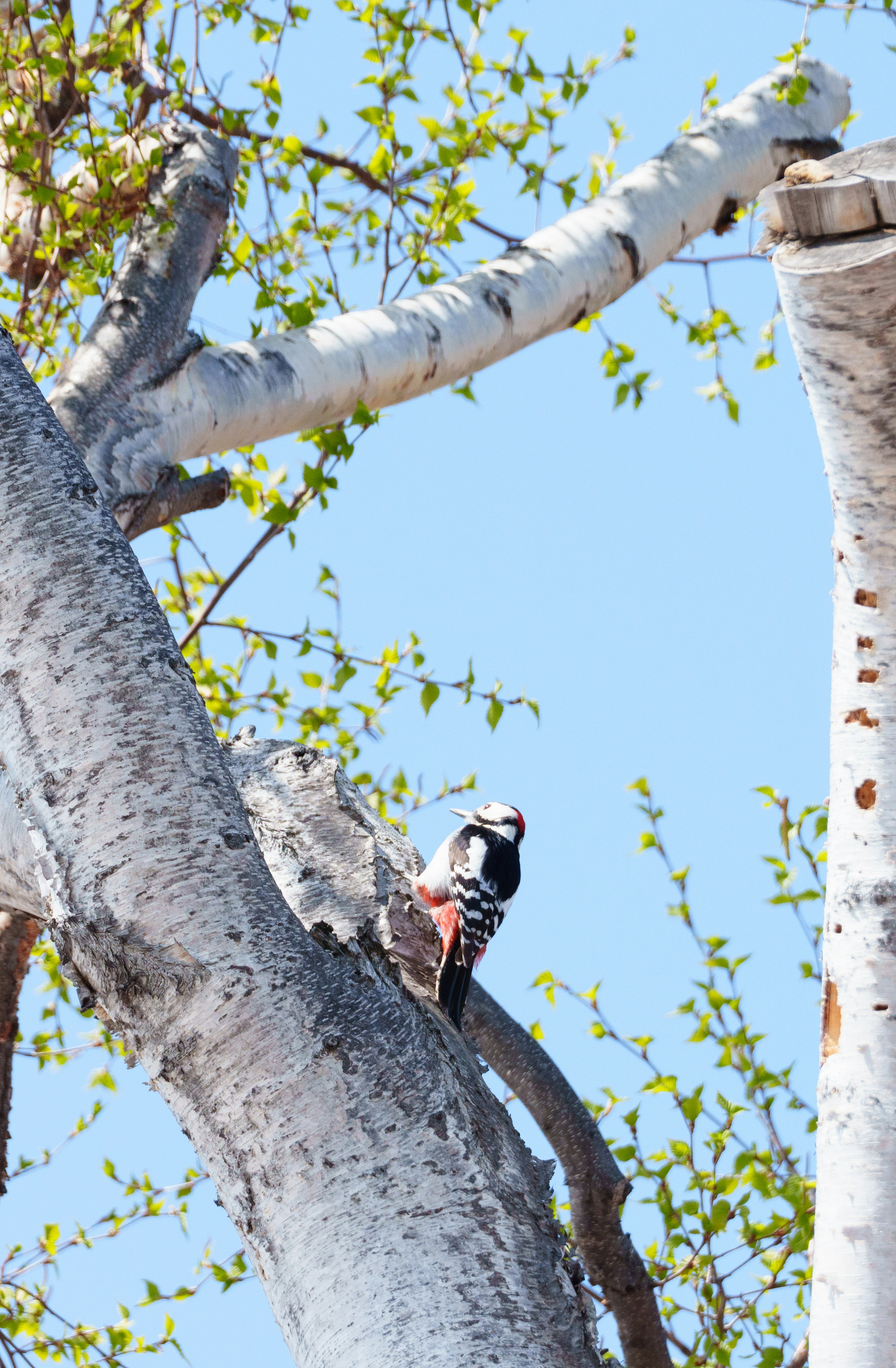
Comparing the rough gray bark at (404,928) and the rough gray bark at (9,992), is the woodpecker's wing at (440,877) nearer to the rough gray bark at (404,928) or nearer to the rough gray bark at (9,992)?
the rough gray bark at (404,928)

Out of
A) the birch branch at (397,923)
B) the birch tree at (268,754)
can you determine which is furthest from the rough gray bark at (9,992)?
the birch branch at (397,923)

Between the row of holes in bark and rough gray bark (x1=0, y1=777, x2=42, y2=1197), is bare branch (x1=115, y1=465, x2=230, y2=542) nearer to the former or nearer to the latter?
rough gray bark (x1=0, y1=777, x2=42, y2=1197)

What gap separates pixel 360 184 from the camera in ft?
15.9

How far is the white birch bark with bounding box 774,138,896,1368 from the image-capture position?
1455 mm

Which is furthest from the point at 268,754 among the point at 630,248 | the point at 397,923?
the point at 630,248

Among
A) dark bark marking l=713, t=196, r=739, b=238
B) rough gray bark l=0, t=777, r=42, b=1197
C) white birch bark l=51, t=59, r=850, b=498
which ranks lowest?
rough gray bark l=0, t=777, r=42, b=1197

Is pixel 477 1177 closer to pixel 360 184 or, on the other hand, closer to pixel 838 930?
Result: pixel 838 930

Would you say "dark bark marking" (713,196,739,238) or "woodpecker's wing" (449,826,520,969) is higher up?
"dark bark marking" (713,196,739,238)

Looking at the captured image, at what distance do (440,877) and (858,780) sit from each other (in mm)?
2547

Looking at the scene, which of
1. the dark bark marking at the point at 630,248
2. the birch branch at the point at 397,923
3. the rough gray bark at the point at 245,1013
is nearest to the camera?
the rough gray bark at the point at 245,1013

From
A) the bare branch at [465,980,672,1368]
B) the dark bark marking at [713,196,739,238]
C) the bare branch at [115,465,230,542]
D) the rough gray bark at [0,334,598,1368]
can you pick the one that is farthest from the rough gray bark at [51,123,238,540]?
the dark bark marking at [713,196,739,238]

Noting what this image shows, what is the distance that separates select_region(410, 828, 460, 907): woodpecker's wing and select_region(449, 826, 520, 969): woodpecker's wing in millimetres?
18

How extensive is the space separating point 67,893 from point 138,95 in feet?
12.3

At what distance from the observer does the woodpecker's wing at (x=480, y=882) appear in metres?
3.21
